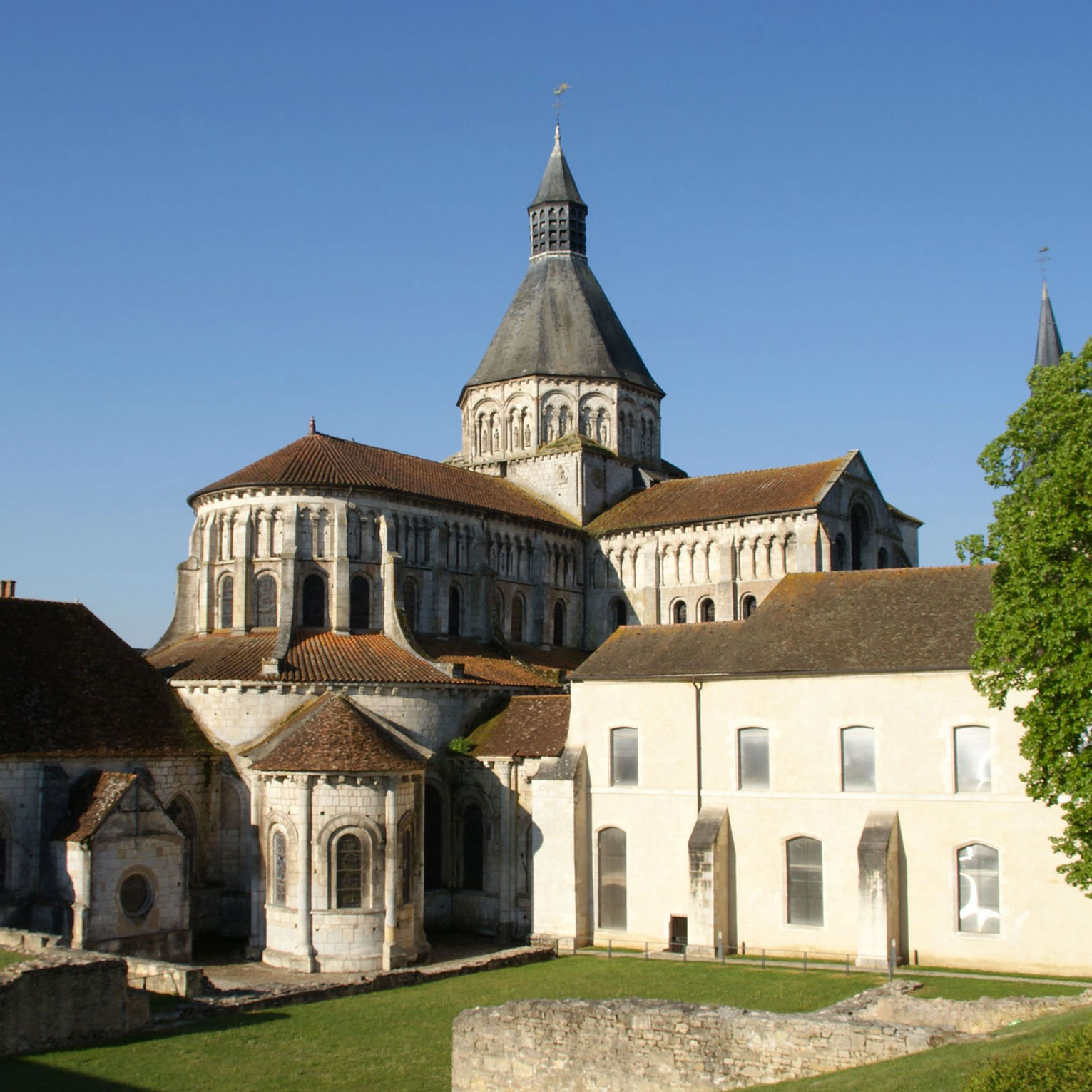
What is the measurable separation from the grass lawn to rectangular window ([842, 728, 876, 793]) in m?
4.61

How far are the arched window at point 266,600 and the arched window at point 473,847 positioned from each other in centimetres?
967

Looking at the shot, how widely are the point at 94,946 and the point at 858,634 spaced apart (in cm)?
2062

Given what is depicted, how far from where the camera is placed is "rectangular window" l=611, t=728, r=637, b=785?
34.6 m

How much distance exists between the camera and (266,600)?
4331 centimetres

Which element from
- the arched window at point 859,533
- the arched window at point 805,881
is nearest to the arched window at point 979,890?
the arched window at point 805,881

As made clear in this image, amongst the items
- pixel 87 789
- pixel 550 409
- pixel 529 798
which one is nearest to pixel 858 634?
pixel 529 798

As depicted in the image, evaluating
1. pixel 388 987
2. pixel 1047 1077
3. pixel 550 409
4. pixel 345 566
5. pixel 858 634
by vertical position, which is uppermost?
pixel 550 409

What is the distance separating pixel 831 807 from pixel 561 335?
31.9 metres

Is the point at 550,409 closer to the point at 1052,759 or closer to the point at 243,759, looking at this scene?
the point at 243,759

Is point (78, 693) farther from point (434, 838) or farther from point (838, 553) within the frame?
point (838, 553)

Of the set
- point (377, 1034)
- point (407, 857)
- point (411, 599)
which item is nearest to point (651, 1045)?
point (377, 1034)

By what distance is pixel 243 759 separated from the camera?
36906 mm

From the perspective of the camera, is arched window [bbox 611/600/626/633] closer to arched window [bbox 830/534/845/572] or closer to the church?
the church

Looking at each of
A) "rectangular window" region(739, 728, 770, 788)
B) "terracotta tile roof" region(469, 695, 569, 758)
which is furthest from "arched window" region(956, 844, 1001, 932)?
"terracotta tile roof" region(469, 695, 569, 758)
